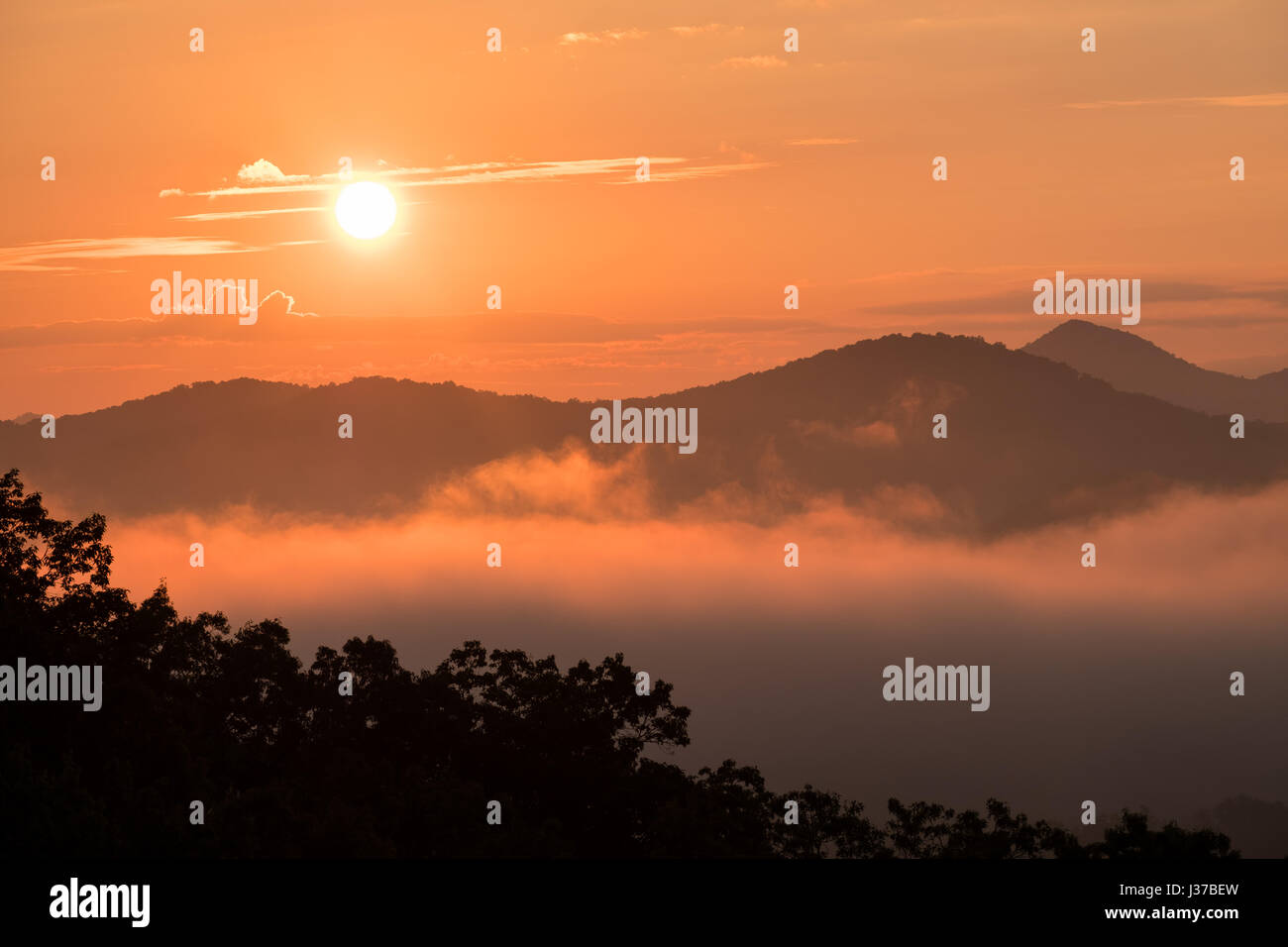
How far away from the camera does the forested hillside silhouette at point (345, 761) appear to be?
108 feet

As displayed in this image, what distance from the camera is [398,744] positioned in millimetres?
46625

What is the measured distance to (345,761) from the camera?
43625 millimetres

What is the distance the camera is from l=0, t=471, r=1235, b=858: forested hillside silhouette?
32.8 m

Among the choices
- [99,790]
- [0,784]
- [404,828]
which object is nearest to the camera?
[0,784]

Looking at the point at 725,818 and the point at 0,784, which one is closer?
the point at 0,784

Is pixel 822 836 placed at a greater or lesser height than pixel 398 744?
lesser
